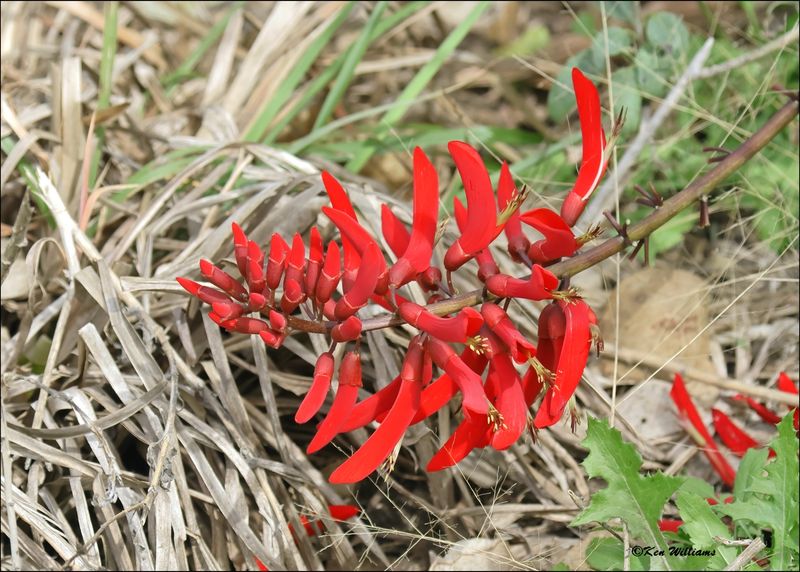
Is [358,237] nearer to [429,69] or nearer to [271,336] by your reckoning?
[271,336]

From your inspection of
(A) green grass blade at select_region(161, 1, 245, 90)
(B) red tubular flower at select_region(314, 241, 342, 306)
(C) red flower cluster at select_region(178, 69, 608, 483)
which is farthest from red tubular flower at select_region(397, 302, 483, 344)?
(A) green grass blade at select_region(161, 1, 245, 90)

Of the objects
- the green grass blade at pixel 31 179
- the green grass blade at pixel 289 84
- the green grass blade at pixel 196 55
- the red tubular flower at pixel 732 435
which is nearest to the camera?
the red tubular flower at pixel 732 435

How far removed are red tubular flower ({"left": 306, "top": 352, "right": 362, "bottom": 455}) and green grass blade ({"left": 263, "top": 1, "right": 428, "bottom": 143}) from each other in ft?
3.82

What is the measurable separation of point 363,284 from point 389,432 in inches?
8.1

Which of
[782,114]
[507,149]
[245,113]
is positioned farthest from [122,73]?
[782,114]

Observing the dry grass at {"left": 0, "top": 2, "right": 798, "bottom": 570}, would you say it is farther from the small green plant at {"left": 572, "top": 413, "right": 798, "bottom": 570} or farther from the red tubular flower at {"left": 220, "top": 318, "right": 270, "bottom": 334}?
the red tubular flower at {"left": 220, "top": 318, "right": 270, "bottom": 334}

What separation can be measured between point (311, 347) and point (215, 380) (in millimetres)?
200

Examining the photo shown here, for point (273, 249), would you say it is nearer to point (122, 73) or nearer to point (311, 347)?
point (311, 347)

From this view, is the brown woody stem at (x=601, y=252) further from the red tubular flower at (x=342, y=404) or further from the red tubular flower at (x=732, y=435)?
the red tubular flower at (x=732, y=435)

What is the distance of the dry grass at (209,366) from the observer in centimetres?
162

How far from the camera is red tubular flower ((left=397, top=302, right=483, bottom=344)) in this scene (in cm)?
117

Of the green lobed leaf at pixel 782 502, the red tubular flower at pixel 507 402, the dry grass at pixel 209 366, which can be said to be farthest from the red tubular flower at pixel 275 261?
the green lobed leaf at pixel 782 502

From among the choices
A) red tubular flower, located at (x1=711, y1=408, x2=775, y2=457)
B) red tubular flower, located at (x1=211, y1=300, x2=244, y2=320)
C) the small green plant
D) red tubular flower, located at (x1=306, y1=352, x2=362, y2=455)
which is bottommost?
red tubular flower, located at (x1=711, y1=408, x2=775, y2=457)

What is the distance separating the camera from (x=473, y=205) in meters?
1.23
